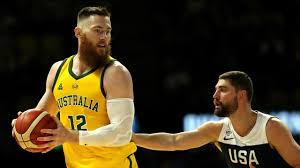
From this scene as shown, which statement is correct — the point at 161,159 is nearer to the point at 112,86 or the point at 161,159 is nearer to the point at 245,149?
the point at 245,149

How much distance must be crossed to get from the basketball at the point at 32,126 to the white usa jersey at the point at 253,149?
1.79m

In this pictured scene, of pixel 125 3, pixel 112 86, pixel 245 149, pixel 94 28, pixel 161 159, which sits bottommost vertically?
pixel 161 159

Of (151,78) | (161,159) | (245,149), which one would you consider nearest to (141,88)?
(151,78)

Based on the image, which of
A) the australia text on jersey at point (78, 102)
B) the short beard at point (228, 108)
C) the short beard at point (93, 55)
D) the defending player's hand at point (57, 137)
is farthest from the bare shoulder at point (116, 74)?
the short beard at point (228, 108)

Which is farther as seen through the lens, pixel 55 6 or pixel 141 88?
pixel 55 6

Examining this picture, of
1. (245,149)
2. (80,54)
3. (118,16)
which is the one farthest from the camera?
(118,16)

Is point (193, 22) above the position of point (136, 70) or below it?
above

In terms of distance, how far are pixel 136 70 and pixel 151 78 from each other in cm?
29

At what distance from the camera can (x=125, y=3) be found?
35.1ft

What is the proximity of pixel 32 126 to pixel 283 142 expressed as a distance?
2018 millimetres

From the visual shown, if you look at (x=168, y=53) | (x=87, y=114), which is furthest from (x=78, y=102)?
(x=168, y=53)

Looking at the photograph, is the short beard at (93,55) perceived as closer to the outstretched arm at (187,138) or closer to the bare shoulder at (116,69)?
the bare shoulder at (116,69)

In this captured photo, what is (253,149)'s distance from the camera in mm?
5043

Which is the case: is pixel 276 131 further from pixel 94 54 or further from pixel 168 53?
pixel 168 53
